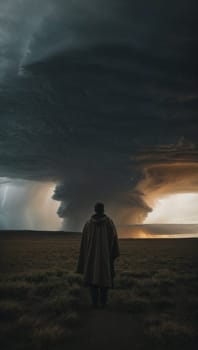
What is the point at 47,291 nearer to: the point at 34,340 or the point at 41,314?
the point at 41,314

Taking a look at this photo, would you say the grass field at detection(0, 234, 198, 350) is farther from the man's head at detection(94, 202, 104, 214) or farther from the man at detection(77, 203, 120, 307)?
the man's head at detection(94, 202, 104, 214)

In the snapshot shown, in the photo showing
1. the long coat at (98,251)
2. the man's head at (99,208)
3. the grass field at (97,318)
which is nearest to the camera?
the grass field at (97,318)

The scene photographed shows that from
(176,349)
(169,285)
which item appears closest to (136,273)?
(169,285)

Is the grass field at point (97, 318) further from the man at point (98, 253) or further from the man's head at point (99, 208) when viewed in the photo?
the man's head at point (99, 208)

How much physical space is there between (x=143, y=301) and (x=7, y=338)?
4.41m

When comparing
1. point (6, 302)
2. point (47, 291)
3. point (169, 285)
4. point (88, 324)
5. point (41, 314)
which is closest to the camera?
point (88, 324)

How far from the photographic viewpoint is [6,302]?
9500mm

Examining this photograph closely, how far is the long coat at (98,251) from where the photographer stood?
8594 millimetres

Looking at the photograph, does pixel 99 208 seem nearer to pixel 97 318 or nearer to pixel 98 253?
pixel 98 253

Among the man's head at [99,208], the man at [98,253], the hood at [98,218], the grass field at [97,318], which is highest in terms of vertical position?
the man's head at [99,208]

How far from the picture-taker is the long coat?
8.59 m

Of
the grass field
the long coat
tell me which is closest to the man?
the long coat

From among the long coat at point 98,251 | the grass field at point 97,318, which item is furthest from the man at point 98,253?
the grass field at point 97,318

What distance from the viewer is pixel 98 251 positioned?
346 inches
